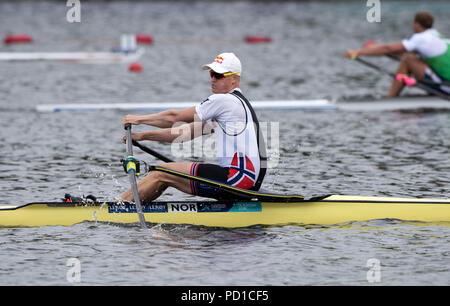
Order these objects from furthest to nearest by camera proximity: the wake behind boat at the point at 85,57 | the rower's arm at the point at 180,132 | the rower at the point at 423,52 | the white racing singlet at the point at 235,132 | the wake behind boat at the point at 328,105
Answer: the wake behind boat at the point at 85,57 < the wake behind boat at the point at 328,105 < the rower at the point at 423,52 < the rower's arm at the point at 180,132 < the white racing singlet at the point at 235,132

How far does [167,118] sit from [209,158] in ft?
16.5

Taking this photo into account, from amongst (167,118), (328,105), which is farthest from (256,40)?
(167,118)

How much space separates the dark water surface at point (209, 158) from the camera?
27.6 ft

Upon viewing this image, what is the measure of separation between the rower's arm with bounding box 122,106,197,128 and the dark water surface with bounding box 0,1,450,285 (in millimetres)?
1184

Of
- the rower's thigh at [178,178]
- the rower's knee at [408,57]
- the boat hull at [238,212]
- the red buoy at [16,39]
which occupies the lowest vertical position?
the boat hull at [238,212]

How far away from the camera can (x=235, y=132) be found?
9.30m

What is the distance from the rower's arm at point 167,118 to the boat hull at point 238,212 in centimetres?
93

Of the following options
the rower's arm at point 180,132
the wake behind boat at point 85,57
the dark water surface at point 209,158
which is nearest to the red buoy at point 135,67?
the dark water surface at point 209,158

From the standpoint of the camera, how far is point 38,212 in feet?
32.1

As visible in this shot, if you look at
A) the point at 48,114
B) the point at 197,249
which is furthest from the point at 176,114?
the point at 48,114

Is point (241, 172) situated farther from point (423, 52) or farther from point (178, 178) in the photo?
point (423, 52)

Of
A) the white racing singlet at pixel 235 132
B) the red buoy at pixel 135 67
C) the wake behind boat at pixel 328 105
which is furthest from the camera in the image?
the red buoy at pixel 135 67

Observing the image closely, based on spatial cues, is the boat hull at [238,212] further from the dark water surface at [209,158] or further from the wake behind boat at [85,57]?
the wake behind boat at [85,57]
